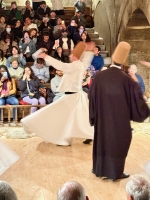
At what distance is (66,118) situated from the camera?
5762 millimetres

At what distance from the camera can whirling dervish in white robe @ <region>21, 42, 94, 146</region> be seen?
224 inches

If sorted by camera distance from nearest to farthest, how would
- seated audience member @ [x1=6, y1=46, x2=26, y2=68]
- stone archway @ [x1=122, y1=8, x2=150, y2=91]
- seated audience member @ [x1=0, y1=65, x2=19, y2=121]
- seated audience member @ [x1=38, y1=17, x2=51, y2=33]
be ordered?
1. seated audience member @ [x1=0, y1=65, x2=19, y2=121]
2. seated audience member @ [x1=6, y1=46, x2=26, y2=68]
3. stone archway @ [x1=122, y1=8, x2=150, y2=91]
4. seated audience member @ [x1=38, y1=17, x2=51, y2=33]

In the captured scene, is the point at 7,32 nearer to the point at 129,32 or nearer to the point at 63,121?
the point at 129,32

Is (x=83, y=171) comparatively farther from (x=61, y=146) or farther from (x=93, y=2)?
(x=93, y=2)

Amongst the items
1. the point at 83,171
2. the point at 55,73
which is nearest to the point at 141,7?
the point at 55,73

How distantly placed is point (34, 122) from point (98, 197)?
83.1 inches

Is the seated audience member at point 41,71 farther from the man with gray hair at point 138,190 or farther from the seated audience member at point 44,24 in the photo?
the man with gray hair at point 138,190

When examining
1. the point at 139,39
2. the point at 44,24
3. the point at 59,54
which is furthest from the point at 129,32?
the point at 44,24

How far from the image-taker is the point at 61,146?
5910mm

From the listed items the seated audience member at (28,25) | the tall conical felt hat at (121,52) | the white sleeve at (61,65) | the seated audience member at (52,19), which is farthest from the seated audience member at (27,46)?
the tall conical felt hat at (121,52)

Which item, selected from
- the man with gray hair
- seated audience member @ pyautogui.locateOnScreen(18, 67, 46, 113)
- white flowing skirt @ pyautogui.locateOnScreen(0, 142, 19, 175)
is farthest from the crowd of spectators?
the man with gray hair

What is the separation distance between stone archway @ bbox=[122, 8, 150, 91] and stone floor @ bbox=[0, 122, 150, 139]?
2283 millimetres

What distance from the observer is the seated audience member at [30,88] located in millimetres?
7716

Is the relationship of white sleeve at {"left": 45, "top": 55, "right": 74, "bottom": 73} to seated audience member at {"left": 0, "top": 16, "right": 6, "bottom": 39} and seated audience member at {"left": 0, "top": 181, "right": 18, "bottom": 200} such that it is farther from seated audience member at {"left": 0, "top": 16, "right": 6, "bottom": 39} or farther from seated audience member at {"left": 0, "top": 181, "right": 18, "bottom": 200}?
seated audience member at {"left": 0, "top": 16, "right": 6, "bottom": 39}
